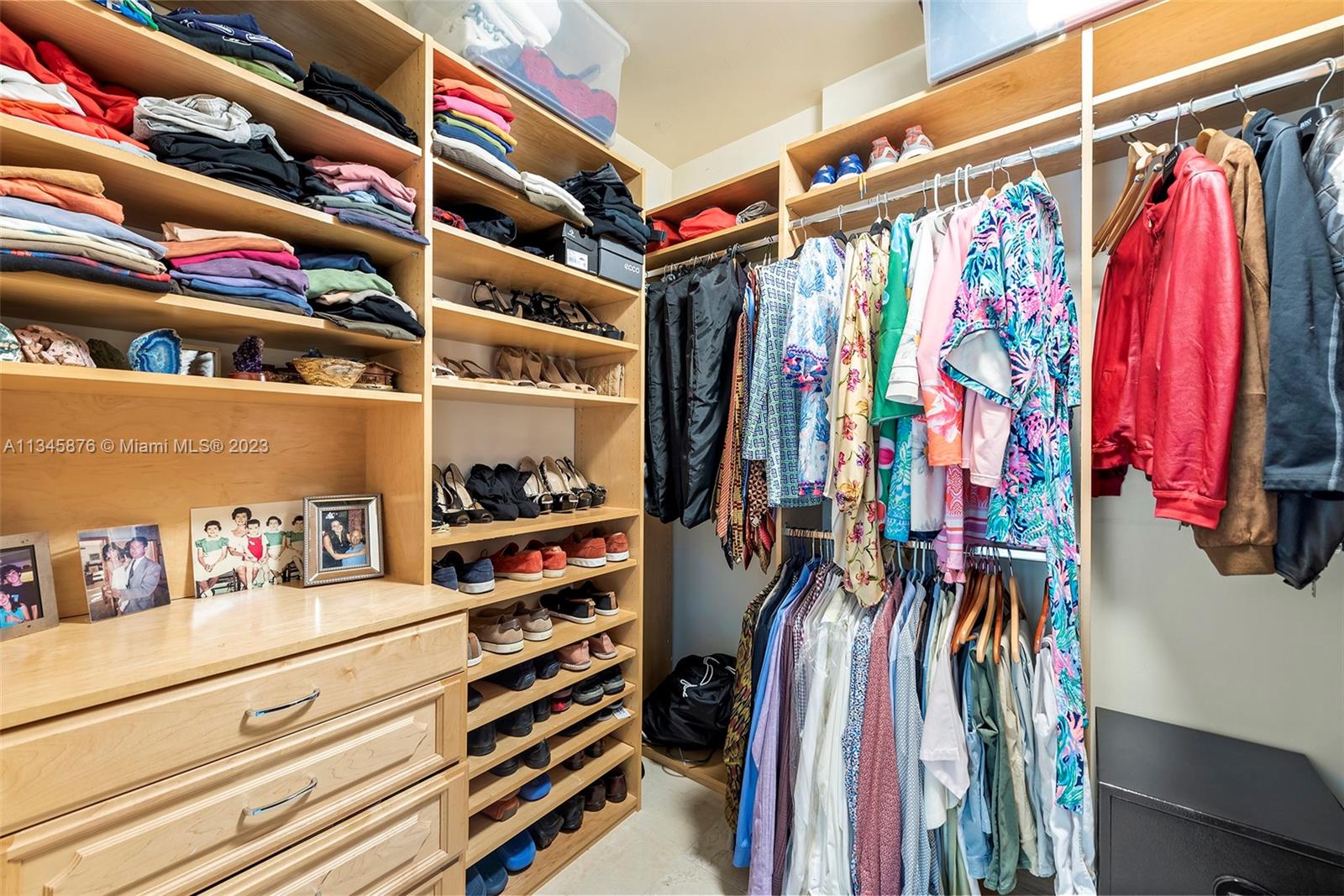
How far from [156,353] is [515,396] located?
0.73m

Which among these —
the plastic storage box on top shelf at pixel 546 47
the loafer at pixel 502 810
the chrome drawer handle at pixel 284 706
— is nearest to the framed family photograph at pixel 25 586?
the chrome drawer handle at pixel 284 706

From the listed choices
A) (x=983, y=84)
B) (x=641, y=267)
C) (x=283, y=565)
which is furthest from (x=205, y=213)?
(x=983, y=84)

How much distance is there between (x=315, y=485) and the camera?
1333 mm

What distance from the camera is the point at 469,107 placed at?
131 cm

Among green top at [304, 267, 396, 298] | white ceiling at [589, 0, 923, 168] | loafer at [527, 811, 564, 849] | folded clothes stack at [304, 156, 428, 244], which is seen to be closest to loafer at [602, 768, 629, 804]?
loafer at [527, 811, 564, 849]

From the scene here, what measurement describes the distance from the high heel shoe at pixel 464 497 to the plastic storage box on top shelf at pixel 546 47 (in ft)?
3.77

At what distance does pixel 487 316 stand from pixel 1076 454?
1696 mm

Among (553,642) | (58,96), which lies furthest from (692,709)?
(58,96)

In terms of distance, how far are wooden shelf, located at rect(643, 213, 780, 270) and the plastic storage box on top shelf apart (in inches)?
19.3

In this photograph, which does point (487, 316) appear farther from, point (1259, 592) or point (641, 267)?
point (1259, 592)

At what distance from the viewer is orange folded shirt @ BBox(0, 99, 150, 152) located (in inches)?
31.1

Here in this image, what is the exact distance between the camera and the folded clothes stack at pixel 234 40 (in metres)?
0.94

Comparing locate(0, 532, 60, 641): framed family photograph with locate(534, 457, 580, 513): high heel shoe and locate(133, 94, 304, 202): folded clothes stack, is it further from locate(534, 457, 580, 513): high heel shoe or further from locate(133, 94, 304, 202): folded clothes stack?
locate(534, 457, 580, 513): high heel shoe

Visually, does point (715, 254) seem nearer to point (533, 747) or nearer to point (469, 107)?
point (469, 107)
